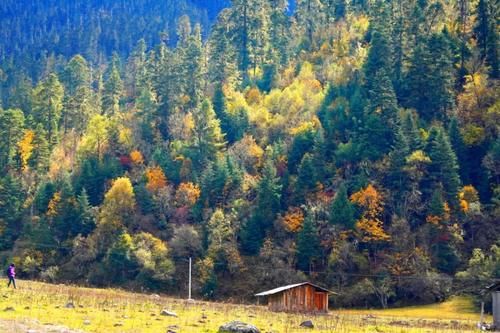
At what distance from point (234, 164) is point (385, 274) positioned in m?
30.5

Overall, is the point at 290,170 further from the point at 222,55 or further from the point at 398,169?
the point at 222,55

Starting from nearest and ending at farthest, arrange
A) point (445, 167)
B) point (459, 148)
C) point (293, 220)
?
point (445, 167) → point (293, 220) → point (459, 148)

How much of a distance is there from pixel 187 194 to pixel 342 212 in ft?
80.5

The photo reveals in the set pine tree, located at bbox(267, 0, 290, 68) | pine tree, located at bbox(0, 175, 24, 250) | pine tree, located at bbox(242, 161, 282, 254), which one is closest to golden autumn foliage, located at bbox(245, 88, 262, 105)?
pine tree, located at bbox(267, 0, 290, 68)

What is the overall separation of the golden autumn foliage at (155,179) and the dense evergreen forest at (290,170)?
452mm

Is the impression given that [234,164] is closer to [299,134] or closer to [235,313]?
[299,134]

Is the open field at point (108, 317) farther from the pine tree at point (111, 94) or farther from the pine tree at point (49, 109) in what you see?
the pine tree at point (111, 94)

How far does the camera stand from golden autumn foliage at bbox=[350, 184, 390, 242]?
8959cm

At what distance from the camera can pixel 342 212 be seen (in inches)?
3568

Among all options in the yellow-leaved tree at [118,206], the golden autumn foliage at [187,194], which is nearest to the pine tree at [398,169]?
the golden autumn foliage at [187,194]

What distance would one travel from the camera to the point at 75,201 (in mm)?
108188

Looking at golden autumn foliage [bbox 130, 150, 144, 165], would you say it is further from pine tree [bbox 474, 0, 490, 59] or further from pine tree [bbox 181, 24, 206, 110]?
pine tree [bbox 474, 0, 490, 59]

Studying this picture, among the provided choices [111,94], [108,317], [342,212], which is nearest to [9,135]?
[111,94]

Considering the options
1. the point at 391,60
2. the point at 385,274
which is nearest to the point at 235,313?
the point at 385,274
